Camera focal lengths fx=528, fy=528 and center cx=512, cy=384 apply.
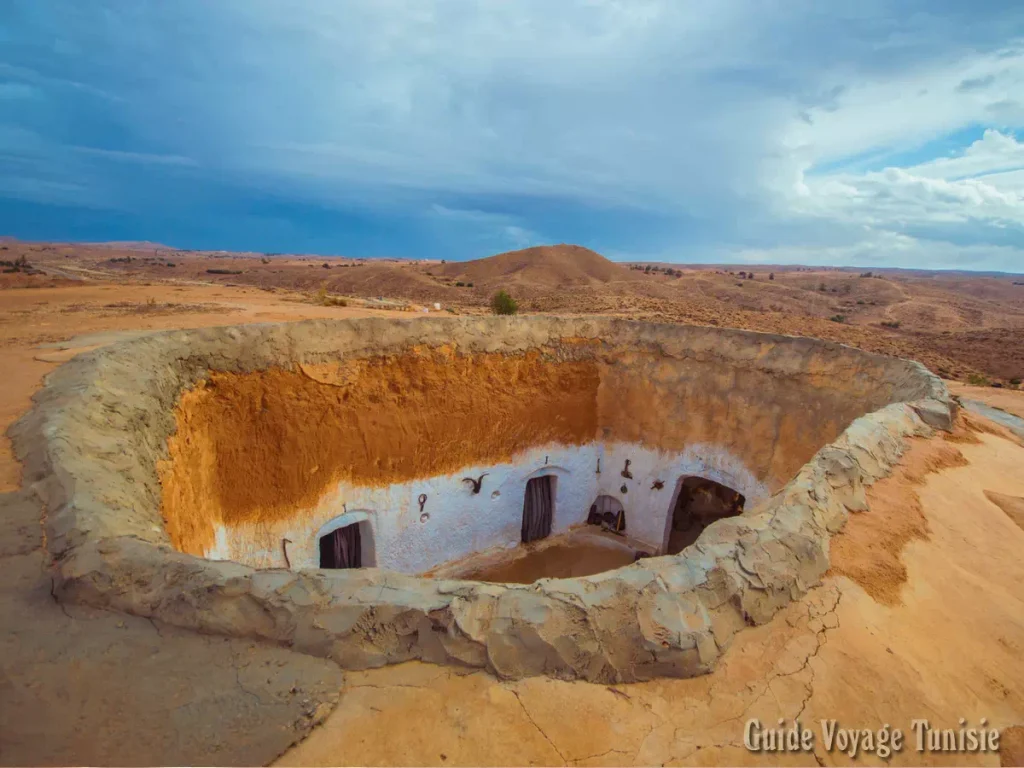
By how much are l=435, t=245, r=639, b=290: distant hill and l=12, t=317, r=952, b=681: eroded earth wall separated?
31.2m

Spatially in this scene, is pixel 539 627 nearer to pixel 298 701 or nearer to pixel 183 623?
pixel 298 701

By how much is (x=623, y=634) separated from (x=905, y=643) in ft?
7.04

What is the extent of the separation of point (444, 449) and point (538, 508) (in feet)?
10.7

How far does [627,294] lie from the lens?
38312 mm

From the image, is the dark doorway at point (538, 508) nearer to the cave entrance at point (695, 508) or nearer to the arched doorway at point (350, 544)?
the cave entrance at point (695, 508)

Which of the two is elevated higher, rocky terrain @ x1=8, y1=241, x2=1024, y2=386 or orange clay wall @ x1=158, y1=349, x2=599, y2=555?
rocky terrain @ x1=8, y1=241, x2=1024, y2=386

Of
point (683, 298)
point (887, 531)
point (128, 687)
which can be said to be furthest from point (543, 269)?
point (128, 687)

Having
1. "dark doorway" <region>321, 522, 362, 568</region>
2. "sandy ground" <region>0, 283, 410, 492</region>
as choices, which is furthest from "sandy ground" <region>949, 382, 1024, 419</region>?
"sandy ground" <region>0, 283, 410, 492</region>

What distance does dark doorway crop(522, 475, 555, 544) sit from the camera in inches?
502

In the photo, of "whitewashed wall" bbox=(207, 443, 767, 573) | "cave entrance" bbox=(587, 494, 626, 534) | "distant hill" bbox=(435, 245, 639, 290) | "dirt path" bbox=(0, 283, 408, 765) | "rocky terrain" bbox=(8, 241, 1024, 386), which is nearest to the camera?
"dirt path" bbox=(0, 283, 408, 765)

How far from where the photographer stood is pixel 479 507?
11.7m

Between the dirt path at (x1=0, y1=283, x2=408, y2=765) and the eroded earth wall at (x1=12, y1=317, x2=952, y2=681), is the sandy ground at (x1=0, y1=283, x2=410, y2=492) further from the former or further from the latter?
the dirt path at (x1=0, y1=283, x2=408, y2=765)

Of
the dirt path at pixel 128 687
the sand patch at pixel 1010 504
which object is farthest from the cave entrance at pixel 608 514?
the dirt path at pixel 128 687

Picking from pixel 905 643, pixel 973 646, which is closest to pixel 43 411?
pixel 905 643
